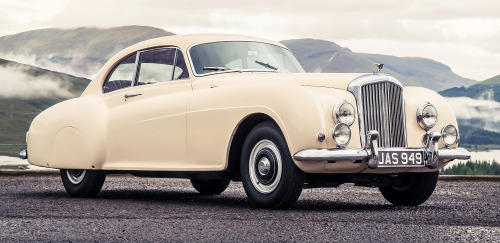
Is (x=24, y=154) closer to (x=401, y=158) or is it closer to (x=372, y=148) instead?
(x=372, y=148)

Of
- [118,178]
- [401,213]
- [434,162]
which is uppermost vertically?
[434,162]

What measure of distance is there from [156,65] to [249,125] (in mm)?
2030

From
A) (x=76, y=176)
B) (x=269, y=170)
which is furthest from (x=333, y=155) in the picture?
(x=76, y=176)

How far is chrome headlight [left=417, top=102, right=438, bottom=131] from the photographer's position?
742 centimetres

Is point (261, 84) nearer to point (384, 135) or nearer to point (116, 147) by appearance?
point (384, 135)

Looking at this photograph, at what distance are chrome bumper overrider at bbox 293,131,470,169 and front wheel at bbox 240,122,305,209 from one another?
23cm

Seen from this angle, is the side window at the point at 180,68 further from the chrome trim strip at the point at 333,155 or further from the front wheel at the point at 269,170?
the chrome trim strip at the point at 333,155

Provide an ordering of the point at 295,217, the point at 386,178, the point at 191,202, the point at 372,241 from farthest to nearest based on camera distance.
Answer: the point at 191,202 → the point at 386,178 → the point at 295,217 → the point at 372,241

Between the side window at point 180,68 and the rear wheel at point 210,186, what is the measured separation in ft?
6.77

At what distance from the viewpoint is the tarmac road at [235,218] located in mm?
5297

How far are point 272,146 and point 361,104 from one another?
942mm

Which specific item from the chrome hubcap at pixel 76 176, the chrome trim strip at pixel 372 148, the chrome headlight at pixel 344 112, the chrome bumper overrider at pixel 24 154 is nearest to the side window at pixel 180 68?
the chrome hubcap at pixel 76 176

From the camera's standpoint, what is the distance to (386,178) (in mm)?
7621

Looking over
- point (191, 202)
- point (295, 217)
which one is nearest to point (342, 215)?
point (295, 217)
